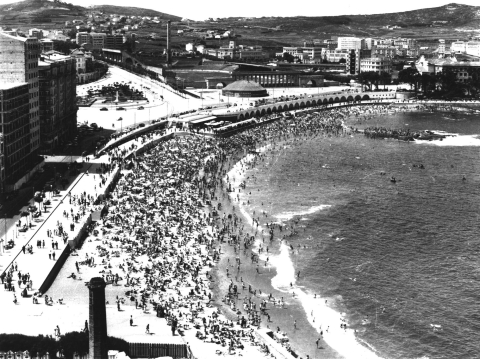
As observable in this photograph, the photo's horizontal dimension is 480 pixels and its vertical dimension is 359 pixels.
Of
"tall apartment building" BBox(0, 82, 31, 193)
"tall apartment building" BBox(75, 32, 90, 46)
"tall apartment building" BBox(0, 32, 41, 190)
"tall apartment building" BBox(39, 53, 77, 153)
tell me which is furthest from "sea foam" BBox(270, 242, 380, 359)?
"tall apartment building" BBox(75, 32, 90, 46)

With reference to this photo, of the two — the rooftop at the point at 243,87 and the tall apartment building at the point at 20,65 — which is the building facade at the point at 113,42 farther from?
the tall apartment building at the point at 20,65

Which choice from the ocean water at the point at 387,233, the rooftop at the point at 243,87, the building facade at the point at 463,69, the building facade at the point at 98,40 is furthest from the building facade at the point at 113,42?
the ocean water at the point at 387,233

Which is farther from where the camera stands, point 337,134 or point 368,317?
point 337,134

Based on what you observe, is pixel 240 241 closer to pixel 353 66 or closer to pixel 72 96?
pixel 72 96

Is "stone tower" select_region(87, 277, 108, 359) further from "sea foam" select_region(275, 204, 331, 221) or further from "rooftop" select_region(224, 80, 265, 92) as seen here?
"rooftop" select_region(224, 80, 265, 92)

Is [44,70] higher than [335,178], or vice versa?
[44,70]

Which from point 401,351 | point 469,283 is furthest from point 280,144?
point 401,351

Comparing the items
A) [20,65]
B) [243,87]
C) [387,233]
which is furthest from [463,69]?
A: [20,65]
